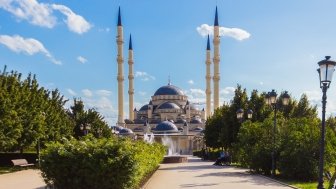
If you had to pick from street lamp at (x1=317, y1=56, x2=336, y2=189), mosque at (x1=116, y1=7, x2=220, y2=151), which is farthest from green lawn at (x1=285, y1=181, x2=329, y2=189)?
mosque at (x1=116, y1=7, x2=220, y2=151)

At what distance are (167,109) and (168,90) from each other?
6.30 metres

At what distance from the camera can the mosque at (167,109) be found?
81.1 metres

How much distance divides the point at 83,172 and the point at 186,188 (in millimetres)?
3634

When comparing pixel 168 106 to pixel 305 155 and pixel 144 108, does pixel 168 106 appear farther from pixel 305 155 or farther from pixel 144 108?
pixel 305 155

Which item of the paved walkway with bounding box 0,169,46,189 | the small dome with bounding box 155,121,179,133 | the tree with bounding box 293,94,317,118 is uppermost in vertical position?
the tree with bounding box 293,94,317,118

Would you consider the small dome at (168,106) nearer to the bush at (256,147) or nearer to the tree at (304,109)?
the tree at (304,109)

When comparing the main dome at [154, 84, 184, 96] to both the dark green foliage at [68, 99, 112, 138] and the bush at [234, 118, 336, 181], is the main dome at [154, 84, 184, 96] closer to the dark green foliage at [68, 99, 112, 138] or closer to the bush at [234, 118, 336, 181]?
the dark green foliage at [68, 99, 112, 138]

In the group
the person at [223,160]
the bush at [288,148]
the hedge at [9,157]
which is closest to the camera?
the bush at [288,148]

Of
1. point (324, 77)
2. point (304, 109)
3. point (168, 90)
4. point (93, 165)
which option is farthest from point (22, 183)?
point (168, 90)

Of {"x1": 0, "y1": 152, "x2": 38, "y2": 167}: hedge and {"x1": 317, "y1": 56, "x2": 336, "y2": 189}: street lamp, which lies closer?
{"x1": 317, "y1": 56, "x2": 336, "y2": 189}: street lamp

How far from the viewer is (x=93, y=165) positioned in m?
12.0

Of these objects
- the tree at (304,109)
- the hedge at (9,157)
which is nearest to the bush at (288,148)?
the hedge at (9,157)

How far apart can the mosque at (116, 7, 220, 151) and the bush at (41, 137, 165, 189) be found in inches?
2538

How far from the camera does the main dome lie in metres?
105
